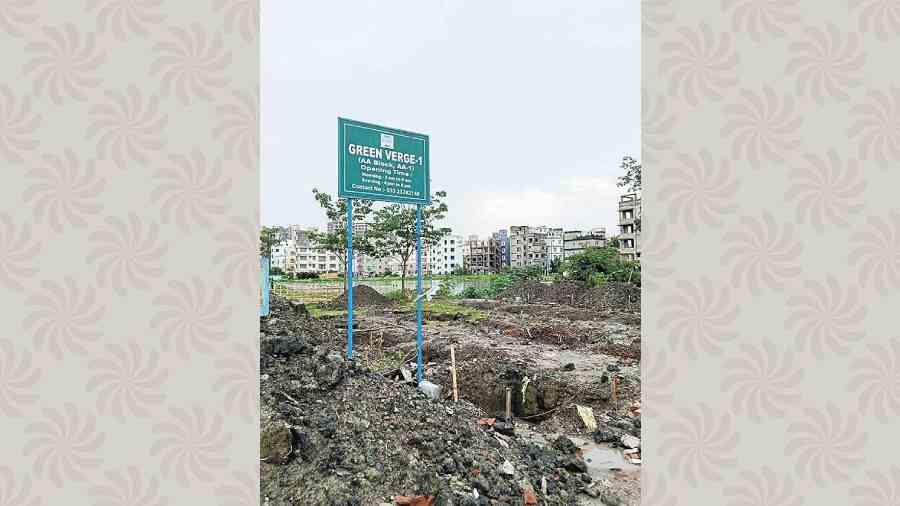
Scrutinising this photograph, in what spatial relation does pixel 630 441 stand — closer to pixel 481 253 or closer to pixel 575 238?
pixel 575 238

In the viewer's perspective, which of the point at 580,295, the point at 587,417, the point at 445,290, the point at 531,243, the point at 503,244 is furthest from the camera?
the point at 503,244

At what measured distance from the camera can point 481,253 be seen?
44594 mm

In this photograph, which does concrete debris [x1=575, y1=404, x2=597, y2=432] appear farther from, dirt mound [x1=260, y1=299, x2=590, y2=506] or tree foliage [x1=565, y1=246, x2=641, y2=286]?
tree foliage [x1=565, y1=246, x2=641, y2=286]

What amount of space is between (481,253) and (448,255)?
3.55 meters

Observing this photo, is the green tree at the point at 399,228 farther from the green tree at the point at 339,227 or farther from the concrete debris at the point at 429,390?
the concrete debris at the point at 429,390

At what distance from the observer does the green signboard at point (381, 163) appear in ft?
9.78

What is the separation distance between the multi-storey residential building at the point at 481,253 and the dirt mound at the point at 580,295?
25841 mm

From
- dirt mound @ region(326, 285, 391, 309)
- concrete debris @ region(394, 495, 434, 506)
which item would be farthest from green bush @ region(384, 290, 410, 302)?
concrete debris @ region(394, 495, 434, 506)
